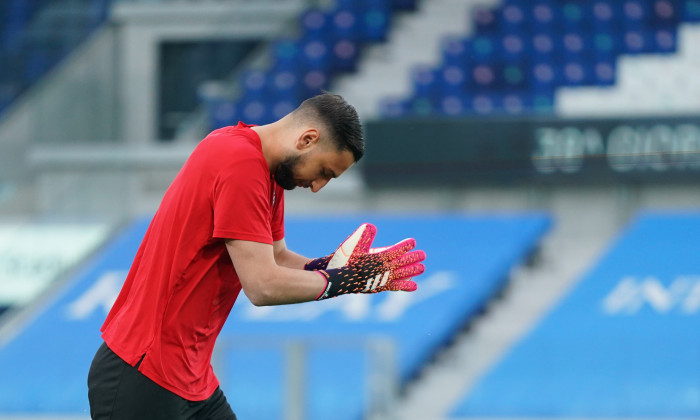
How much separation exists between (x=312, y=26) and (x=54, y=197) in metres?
3.53

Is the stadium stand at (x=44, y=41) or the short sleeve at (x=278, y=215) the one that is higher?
the stadium stand at (x=44, y=41)

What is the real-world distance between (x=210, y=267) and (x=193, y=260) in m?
0.05

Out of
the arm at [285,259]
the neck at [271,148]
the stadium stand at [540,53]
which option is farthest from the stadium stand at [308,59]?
the neck at [271,148]

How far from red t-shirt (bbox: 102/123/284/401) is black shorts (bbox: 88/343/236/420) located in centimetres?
2

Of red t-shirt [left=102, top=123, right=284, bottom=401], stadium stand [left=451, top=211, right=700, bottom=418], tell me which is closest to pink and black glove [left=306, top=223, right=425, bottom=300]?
A: red t-shirt [left=102, top=123, right=284, bottom=401]

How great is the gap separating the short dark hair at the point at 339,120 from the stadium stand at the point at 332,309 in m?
5.68

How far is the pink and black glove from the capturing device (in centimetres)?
261

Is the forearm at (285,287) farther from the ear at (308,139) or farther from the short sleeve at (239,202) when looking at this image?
the ear at (308,139)

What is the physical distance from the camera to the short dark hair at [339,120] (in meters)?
2.55

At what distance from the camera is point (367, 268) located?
2660 mm

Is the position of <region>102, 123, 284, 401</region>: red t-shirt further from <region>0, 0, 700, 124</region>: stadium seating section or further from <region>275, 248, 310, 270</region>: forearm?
<region>0, 0, 700, 124</region>: stadium seating section

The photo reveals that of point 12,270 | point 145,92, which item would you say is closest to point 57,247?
point 12,270

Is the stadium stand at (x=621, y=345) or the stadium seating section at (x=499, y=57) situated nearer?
the stadium stand at (x=621, y=345)

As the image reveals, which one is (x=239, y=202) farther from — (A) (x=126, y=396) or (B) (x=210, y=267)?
(A) (x=126, y=396)
